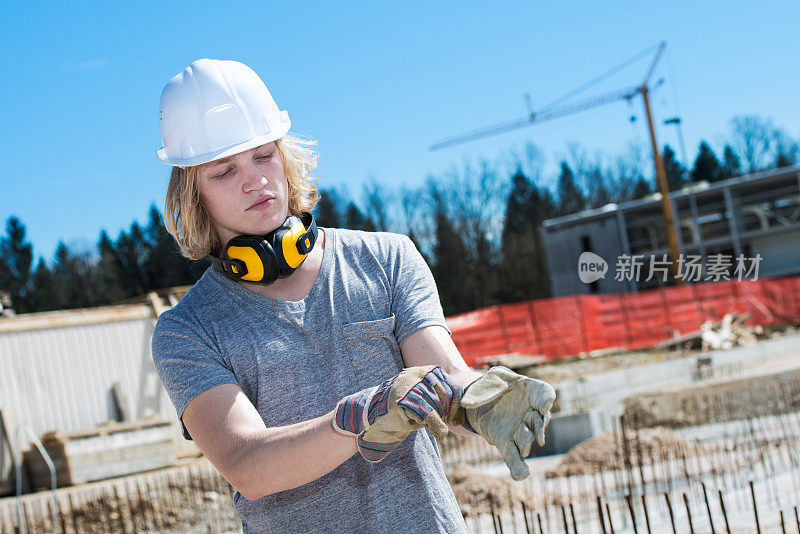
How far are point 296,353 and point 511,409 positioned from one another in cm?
49

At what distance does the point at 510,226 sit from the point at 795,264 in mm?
24151

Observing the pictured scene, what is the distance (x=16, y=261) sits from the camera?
46.1 meters

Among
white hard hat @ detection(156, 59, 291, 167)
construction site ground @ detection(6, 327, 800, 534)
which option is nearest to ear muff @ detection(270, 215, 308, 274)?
white hard hat @ detection(156, 59, 291, 167)

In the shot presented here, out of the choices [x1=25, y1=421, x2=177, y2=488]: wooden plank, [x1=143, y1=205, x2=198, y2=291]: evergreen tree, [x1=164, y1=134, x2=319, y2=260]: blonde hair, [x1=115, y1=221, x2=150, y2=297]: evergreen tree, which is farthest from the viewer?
[x1=115, y1=221, x2=150, y2=297]: evergreen tree

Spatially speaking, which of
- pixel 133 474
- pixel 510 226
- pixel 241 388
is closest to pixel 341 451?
pixel 241 388

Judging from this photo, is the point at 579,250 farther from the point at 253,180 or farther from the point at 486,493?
the point at 253,180

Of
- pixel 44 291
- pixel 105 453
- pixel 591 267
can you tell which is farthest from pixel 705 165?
pixel 105 453

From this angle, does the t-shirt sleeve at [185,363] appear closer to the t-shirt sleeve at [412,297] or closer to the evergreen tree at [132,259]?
the t-shirt sleeve at [412,297]

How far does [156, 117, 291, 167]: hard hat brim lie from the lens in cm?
185

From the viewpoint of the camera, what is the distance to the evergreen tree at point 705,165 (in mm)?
61156

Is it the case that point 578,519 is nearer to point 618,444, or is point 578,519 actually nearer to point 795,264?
point 618,444

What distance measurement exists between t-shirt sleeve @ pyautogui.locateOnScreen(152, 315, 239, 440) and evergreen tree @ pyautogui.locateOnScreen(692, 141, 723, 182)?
2514 inches

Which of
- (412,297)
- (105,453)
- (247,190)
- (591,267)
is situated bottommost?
(105,453)
